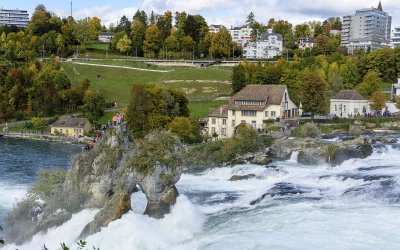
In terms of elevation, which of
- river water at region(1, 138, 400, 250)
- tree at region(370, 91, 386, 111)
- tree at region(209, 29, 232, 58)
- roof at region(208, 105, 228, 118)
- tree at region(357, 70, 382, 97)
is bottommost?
river water at region(1, 138, 400, 250)

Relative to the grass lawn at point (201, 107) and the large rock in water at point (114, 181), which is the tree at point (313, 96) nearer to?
the grass lawn at point (201, 107)

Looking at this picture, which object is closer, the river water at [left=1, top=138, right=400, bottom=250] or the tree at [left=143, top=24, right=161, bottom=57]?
the river water at [left=1, top=138, right=400, bottom=250]

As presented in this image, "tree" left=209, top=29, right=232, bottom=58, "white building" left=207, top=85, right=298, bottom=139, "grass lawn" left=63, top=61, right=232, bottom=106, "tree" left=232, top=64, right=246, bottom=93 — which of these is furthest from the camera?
"tree" left=209, top=29, right=232, bottom=58

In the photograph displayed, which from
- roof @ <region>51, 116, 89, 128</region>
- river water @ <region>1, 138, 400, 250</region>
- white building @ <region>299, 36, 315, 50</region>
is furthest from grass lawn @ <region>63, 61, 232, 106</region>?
river water @ <region>1, 138, 400, 250</region>

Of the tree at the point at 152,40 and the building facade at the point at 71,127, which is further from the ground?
the tree at the point at 152,40

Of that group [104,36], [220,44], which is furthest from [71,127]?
[104,36]

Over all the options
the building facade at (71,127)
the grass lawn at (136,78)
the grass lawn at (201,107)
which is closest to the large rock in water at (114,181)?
the grass lawn at (201,107)

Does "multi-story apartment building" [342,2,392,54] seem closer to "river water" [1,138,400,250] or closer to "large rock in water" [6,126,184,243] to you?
→ "river water" [1,138,400,250]
